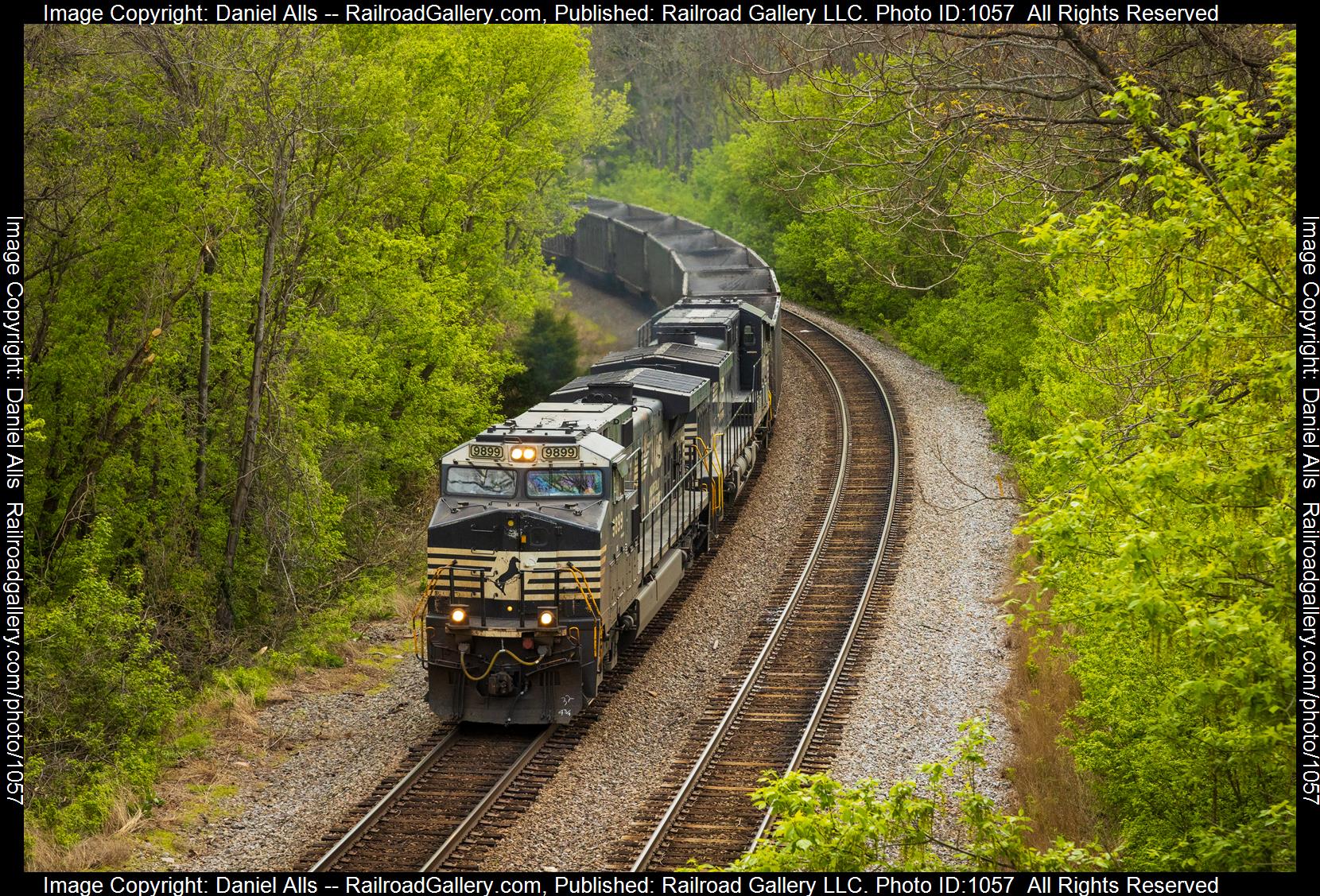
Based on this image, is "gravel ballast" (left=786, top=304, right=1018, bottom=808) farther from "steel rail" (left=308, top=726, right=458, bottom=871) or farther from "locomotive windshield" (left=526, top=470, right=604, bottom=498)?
"steel rail" (left=308, top=726, right=458, bottom=871)

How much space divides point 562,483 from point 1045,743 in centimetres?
670

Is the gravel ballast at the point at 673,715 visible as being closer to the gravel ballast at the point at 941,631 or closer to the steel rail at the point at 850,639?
the gravel ballast at the point at 941,631

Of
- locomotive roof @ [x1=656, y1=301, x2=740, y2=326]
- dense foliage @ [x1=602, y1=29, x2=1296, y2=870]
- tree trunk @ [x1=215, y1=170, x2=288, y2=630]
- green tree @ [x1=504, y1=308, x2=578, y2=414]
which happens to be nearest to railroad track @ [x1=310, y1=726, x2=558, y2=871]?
dense foliage @ [x1=602, y1=29, x2=1296, y2=870]

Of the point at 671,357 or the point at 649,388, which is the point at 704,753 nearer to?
the point at 649,388

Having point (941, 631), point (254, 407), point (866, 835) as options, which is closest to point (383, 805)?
point (866, 835)

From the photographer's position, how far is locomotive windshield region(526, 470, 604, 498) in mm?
15750

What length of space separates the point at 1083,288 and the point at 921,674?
9.39 meters

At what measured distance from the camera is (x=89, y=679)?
15.5 meters

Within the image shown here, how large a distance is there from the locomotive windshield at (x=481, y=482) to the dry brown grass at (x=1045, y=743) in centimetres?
626

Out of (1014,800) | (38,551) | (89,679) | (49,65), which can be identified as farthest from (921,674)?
(49,65)

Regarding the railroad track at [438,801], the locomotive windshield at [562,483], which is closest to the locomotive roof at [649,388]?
the locomotive windshield at [562,483]

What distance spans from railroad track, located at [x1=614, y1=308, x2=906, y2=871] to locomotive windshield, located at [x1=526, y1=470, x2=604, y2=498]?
3474mm
